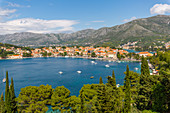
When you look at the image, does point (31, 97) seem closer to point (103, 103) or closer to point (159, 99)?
point (103, 103)

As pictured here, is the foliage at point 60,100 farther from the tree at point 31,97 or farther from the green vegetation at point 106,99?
the tree at point 31,97

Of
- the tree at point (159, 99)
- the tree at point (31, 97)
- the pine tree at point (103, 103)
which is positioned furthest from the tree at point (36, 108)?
the tree at point (159, 99)

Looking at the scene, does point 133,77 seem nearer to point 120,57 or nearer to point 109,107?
point 109,107

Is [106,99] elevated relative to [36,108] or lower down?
elevated

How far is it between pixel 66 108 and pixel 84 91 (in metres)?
3.30

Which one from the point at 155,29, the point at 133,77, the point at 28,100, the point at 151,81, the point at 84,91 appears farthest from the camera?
the point at 155,29

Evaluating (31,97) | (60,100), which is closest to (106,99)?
(60,100)

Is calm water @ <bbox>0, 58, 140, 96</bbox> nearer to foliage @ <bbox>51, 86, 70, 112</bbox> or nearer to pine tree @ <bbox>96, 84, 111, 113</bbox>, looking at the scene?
foliage @ <bbox>51, 86, 70, 112</bbox>

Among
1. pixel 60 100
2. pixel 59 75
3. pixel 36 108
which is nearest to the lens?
pixel 36 108

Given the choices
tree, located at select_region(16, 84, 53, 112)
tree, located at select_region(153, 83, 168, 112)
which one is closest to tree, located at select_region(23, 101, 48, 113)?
tree, located at select_region(16, 84, 53, 112)

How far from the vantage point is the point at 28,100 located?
53.6 ft

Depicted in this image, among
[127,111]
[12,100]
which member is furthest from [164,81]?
[12,100]

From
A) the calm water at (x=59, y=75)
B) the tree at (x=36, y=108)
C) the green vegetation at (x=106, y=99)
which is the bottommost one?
the calm water at (x=59, y=75)

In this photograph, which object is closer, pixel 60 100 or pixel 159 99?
pixel 159 99
